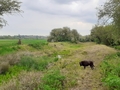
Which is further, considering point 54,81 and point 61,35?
point 61,35

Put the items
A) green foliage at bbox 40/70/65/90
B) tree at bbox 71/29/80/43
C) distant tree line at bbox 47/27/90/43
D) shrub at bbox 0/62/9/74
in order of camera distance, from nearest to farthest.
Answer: green foliage at bbox 40/70/65/90
shrub at bbox 0/62/9/74
distant tree line at bbox 47/27/90/43
tree at bbox 71/29/80/43

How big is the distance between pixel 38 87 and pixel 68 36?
62762 mm

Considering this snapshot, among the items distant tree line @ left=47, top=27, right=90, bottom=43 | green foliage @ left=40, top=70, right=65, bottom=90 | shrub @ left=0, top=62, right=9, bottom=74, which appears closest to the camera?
green foliage @ left=40, top=70, right=65, bottom=90

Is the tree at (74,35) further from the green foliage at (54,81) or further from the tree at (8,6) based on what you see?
the green foliage at (54,81)

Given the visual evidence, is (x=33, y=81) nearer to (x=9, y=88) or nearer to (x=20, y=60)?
(x=9, y=88)

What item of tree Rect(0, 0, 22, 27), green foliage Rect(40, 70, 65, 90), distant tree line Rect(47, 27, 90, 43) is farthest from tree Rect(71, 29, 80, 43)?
green foliage Rect(40, 70, 65, 90)

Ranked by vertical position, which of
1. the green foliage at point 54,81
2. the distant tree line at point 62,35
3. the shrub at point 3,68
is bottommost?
the shrub at point 3,68

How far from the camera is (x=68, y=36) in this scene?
71.8 meters

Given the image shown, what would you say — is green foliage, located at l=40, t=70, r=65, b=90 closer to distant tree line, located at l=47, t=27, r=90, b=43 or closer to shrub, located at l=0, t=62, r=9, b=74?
shrub, located at l=0, t=62, r=9, b=74

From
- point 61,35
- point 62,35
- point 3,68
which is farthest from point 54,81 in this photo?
point 62,35

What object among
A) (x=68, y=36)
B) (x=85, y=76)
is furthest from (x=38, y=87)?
(x=68, y=36)

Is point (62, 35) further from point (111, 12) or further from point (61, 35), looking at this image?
point (111, 12)

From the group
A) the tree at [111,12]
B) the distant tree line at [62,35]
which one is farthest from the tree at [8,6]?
the distant tree line at [62,35]

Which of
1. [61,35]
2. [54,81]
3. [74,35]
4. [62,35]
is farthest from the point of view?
[74,35]
